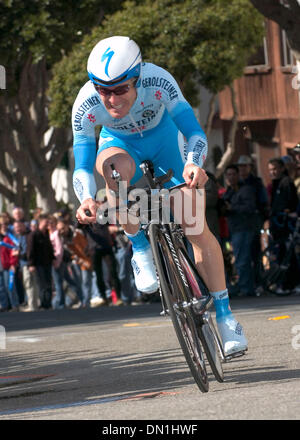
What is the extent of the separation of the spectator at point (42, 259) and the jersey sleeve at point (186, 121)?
41.7 feet

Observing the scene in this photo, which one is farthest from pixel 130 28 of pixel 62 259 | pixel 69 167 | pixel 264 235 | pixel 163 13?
pixel 69 167

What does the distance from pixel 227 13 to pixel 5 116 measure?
7315 millimetres

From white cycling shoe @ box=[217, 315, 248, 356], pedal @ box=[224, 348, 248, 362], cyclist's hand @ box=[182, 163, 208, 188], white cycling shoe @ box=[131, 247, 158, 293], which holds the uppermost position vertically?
cyclist's hand @ box=[182, 163, 208, 188]

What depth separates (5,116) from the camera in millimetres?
29500

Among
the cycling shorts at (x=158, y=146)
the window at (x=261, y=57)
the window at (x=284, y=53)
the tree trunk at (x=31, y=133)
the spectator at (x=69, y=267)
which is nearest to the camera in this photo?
the cycling shorts at (x=158, y=146)

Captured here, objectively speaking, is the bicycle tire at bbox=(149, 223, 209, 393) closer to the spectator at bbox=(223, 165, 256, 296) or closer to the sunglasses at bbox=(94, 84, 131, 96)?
the sunglasses at bbox=(94, 84, 131, 96)

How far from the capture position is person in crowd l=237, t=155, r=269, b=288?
16.8 m

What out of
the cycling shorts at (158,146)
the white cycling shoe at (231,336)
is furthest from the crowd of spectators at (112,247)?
the white cycling shoe at (231,336)

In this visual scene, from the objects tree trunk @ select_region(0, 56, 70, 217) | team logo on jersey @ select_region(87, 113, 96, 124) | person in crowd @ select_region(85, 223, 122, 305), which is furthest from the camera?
tree trunk @ select_region(0, 56, 70, 217)

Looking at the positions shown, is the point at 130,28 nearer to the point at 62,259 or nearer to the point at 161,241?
the point at 62,259

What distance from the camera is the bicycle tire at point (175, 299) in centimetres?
664

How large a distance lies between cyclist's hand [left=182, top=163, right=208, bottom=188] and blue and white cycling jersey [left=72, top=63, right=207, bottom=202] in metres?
0.18

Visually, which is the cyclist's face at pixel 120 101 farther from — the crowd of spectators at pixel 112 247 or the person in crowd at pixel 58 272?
the person in crowd at pixel 58 272

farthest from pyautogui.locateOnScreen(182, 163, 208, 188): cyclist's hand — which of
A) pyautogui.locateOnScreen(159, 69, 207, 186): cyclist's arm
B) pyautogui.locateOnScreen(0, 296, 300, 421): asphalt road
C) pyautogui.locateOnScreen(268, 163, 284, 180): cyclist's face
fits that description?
pyautogui.locateOnScreen(268, 163, 284, 180): cyclist's face
